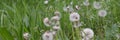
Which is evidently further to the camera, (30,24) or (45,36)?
(30,24)

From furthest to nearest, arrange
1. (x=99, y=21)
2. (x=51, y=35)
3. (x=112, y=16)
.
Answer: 1. (x=112, y=16)
2. (x=99, y=21)
3. (x=51, y=35)

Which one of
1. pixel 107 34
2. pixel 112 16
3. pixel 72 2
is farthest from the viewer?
pixel 72 2

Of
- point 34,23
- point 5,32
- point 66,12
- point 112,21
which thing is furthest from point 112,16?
point 5,32

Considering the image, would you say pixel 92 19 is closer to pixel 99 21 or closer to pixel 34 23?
pixel 99 21

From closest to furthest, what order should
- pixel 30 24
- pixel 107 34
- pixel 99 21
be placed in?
pixel 107 34
pixel 30 24
pixel 99 21

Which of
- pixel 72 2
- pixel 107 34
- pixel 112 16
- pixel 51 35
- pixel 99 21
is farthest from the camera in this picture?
pixel 72 2

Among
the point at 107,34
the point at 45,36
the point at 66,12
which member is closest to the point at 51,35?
the point at 45,36

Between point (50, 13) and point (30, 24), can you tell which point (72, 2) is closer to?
point (50, 13)

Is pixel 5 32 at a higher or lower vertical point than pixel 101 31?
higher

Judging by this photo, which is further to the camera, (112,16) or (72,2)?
(72,2)
